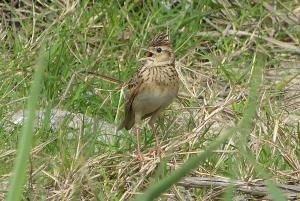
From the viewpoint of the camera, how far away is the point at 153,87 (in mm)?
5082

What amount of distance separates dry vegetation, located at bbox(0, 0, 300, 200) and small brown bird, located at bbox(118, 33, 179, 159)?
0.10 metres

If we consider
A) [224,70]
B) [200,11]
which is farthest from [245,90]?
[200,11]

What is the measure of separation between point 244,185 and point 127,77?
85.1 inches

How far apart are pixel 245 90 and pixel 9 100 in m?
1.21

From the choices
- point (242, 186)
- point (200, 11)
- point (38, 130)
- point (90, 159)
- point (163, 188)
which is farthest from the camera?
point (200, 11)

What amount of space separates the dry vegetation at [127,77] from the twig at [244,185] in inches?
0.7

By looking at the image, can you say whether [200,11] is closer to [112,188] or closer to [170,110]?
[170,110]

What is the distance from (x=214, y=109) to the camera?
15.8 ft

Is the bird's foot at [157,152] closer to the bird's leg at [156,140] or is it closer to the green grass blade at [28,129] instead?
the bird's leg at [156,140]

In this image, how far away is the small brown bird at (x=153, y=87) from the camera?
16.5ft

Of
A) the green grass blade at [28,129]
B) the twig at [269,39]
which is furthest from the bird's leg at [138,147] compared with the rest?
the twig at [269,39]

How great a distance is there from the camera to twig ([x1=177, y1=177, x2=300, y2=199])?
423 cm

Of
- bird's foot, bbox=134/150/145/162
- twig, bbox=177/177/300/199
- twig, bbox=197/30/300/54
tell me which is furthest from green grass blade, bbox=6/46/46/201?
twig, bbox=197/30/300/54

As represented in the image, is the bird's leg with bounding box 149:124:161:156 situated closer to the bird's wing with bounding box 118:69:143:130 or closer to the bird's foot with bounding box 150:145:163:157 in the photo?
the bird's foot with bounding box 150:145:163:157
